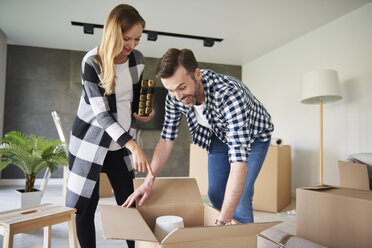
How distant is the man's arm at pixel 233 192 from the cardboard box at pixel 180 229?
3.3 inches

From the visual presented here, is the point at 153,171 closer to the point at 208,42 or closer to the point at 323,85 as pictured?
the point at 323,85

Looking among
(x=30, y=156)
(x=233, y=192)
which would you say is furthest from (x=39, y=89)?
(x=233, y=192)

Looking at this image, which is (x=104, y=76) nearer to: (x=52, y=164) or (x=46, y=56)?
(x=52, y=164)

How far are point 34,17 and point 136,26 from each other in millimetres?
2960

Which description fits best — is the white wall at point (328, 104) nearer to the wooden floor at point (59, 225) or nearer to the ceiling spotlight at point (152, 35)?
the wooden floor at point (59, 225)

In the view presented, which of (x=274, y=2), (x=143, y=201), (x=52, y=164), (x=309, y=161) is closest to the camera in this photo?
(x=143, y=201)

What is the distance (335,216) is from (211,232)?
2.89ft

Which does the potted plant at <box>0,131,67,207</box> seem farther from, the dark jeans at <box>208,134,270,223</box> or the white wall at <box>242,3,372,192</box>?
the white wall at <box>242,3,372,192</box>

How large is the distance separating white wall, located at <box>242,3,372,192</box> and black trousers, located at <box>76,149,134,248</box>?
2.55 metres

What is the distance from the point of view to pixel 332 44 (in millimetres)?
3195

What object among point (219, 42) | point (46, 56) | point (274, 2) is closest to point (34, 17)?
point (46, 56)

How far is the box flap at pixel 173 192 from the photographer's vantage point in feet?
3.12

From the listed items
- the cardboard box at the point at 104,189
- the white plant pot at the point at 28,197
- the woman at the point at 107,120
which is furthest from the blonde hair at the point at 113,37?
the cardboard box at the point at 104,189

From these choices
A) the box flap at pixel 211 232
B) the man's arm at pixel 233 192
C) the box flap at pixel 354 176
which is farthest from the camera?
the box flap at pixel 354 176
